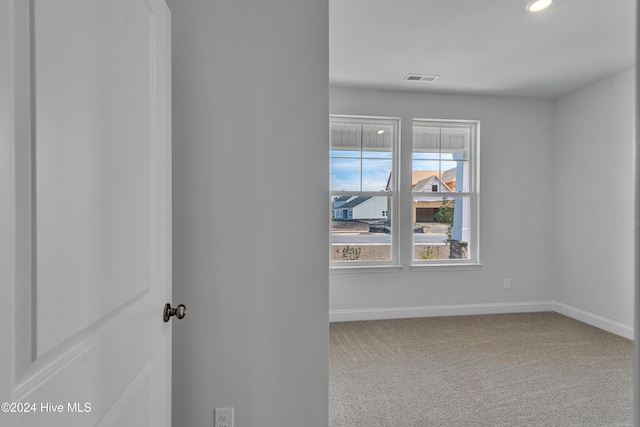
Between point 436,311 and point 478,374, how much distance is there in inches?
59.8

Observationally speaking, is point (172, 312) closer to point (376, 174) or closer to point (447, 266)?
point (376, 174)

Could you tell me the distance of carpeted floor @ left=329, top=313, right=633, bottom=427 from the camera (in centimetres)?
218

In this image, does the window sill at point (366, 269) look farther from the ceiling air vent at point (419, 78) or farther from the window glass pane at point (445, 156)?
the ceiling air vent at point (419, 78)

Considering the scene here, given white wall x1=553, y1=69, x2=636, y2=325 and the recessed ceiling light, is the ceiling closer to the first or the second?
the recessed ceiling light
